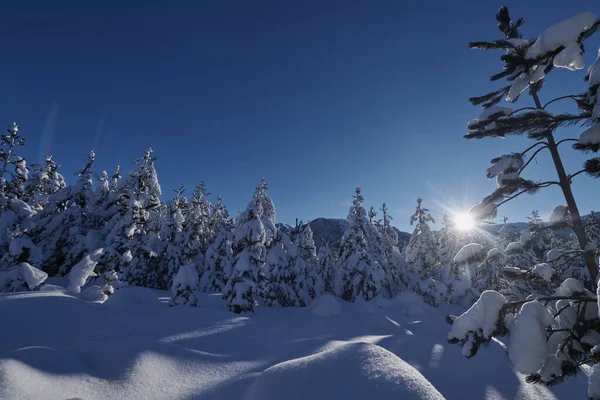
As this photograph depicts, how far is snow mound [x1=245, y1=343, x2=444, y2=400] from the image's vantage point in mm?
3510

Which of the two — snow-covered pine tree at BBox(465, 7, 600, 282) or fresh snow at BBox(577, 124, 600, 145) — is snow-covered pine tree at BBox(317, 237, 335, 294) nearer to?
snow-covered pine tree at BBox(465, 7, 600, 282)

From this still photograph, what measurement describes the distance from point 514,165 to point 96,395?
23.3 feet

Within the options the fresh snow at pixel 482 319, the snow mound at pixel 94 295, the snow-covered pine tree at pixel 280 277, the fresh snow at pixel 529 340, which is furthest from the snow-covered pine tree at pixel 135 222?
the fresh snow at pixel 529 340

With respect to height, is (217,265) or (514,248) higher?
(514,248)

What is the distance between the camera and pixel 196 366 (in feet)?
19.4

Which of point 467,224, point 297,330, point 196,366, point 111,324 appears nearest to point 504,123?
point 467,224

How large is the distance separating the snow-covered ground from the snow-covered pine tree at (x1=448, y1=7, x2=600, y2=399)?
1186mm

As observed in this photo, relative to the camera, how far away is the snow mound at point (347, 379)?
3510 millimetres

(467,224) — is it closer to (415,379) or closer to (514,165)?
(514,165)

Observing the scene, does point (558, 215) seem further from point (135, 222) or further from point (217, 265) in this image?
point (217, 265)

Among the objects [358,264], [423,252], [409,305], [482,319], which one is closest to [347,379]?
[482,319]

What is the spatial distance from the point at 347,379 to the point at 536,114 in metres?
3.92

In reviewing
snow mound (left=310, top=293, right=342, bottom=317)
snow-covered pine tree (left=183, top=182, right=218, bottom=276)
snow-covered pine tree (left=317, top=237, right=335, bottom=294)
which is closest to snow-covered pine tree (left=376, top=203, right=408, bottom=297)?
snow-covered pine tree (left=317, top=237, right=335, bottom=294)

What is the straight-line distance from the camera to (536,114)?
113 inches
